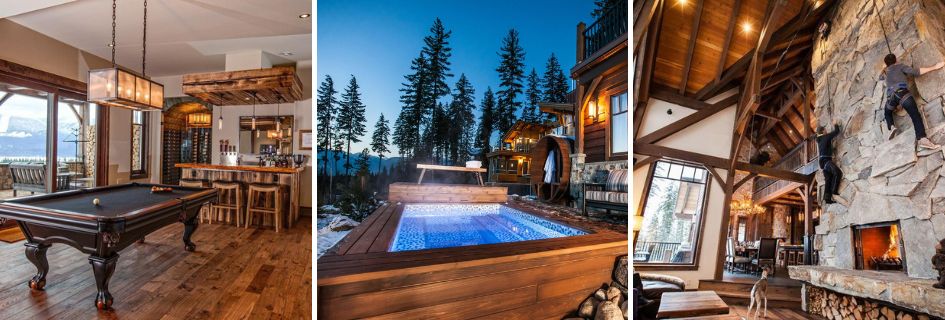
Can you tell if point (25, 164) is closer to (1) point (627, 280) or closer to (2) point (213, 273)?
(2) point (213, 273)

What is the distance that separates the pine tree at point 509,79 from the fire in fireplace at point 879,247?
8.31ft

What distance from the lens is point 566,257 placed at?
159 centimetres

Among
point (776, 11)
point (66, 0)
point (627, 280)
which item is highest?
point (66, 0)

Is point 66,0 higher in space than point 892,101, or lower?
higher

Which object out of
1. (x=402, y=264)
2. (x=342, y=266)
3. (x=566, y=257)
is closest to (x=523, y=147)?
(x=566, y=257)

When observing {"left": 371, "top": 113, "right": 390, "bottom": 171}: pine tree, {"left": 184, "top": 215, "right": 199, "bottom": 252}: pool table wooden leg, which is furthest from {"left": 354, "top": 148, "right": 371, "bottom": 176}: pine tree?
{"left": 184, "top": 215, "right": 199, "bottom": 252}: pool table wooden leg

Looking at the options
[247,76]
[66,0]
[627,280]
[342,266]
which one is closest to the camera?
[342,266]

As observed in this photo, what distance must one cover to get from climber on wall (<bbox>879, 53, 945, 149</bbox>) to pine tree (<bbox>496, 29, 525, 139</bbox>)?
243 cm

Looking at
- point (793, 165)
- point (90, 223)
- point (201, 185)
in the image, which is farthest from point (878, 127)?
point (201, 185)

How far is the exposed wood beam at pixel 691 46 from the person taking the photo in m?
2.37

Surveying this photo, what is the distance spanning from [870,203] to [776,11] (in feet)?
4.63

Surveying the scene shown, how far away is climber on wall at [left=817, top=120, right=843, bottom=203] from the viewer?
7.87ft

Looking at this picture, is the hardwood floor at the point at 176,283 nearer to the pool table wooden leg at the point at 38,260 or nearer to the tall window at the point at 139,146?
the pool table wooden leg at the point at 38,260

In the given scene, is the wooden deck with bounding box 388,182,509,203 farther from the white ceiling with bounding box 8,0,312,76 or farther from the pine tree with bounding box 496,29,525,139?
the white ceiling with bounding box 8,0,312,76
